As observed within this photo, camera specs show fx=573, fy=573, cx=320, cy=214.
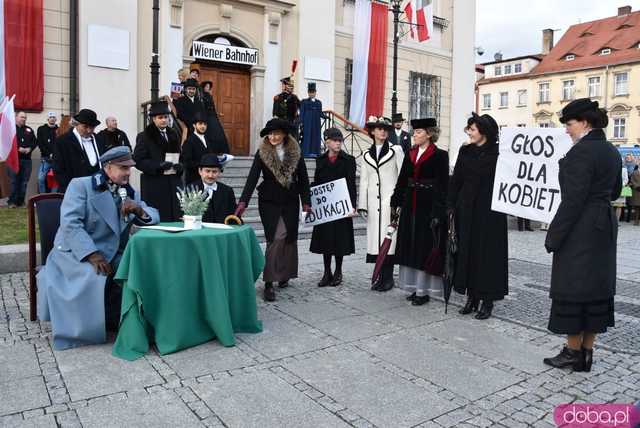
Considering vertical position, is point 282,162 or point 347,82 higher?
point 347,82

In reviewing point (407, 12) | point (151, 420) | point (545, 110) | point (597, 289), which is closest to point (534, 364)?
point (597, 289)

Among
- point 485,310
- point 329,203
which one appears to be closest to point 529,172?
point 485,310

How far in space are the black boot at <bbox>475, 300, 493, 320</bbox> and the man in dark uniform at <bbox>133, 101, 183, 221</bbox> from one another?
3.49 metres

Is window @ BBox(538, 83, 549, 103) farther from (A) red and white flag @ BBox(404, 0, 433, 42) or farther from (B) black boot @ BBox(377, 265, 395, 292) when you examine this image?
(B) black boot @ BBox(377, 265, 395, 292)

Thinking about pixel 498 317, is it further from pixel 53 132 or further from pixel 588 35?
pixel 588 35

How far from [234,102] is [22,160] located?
5458 mm

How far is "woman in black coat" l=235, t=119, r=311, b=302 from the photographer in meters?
6.00

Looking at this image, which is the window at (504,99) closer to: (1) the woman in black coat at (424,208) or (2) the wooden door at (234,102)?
(2) the wooden door at (234,102)

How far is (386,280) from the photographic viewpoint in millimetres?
6523

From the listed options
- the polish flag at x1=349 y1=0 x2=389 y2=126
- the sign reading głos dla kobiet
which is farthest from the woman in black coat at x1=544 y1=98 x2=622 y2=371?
the polish flag at x1=349 y1=0 x2=389 y2=126

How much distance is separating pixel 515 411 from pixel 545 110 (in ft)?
186

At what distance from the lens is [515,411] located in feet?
Result: 11.3

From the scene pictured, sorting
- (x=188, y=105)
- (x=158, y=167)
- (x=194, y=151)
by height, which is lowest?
(x=158, y=167)

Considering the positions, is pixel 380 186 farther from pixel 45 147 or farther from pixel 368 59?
pixel 368 59
